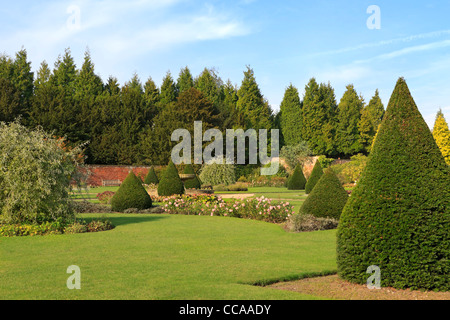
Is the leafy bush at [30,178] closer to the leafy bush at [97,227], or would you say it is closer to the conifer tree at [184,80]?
the leafy bush at [97,227]

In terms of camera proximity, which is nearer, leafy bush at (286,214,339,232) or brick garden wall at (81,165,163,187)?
leafy bush at (286,214,339,232)

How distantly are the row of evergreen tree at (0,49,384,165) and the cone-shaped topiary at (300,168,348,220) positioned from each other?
98.2 feet

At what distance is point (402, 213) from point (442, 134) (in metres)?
41.2

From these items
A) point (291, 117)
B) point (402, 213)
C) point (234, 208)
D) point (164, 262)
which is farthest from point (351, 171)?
point (402, 213)

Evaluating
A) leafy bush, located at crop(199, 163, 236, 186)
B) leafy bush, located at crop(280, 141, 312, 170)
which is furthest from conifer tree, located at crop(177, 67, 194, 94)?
leafy bush, located at crop(199, 163, 236, 186)

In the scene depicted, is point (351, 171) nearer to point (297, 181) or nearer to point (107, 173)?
point (297, 181)

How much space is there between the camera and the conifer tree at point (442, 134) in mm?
41594

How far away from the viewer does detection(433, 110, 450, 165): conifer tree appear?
136 ft

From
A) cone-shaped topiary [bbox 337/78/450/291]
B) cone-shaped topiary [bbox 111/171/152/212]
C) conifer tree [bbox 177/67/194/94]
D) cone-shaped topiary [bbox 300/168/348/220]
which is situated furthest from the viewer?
conifer tree [bbox 177/67/194/94]

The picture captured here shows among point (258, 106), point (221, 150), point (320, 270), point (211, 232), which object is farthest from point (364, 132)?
point (320, 270)

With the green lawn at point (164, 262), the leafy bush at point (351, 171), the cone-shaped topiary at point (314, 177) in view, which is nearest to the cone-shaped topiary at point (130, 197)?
the green lawn at point (164, 262)

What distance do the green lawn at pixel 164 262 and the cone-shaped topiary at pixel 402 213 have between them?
3.16ft

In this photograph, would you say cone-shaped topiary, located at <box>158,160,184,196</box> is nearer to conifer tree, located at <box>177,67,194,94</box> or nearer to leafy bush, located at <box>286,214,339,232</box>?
leafy bush, located at <box>286,214,339,232</box>

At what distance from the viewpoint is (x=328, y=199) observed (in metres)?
12.1
